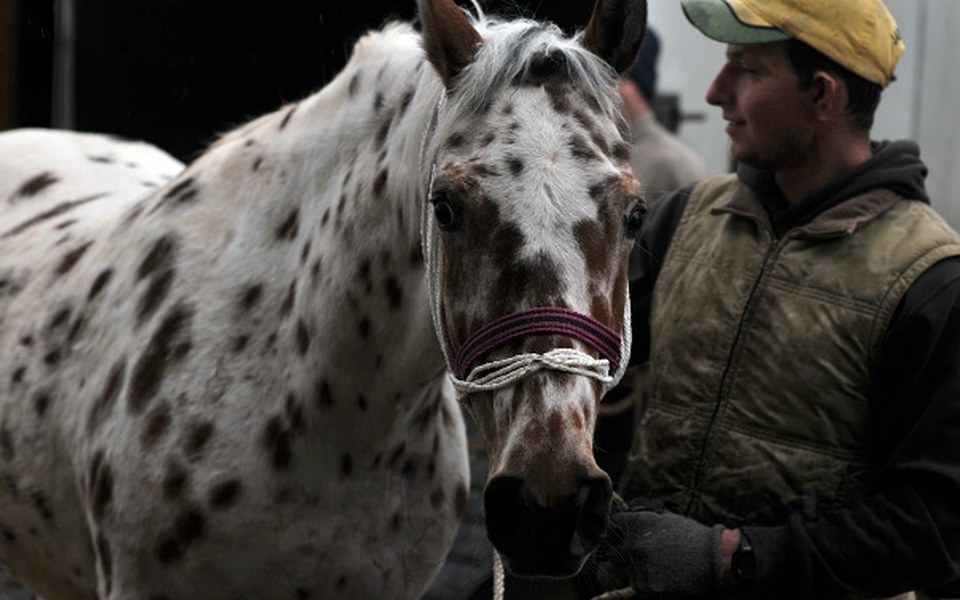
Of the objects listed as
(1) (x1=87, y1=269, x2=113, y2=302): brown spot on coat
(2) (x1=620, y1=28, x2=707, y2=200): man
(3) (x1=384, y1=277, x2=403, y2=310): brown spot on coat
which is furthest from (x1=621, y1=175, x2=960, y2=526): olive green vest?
(2) (x1=620, y1=28, x2=707, y2=200): man

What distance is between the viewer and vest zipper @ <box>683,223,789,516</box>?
9.29 ft

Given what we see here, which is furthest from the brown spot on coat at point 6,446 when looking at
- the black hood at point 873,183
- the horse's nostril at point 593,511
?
the black hood at point 873,183

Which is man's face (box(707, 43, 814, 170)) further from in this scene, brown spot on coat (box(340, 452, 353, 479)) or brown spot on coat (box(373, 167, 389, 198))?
brown spot on coat (box(340, 452, 353, 479))

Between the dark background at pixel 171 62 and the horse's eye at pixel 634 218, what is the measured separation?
329 centimetres

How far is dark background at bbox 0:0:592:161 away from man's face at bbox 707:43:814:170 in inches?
110

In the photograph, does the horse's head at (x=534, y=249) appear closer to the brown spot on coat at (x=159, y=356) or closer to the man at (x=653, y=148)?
the brown spot on coat at (x=159, y=356)

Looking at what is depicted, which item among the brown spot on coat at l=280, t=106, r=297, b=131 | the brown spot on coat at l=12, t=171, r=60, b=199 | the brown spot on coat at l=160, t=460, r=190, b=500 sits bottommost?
the brown spot on coat at l=160, t=460, r=190, b=500

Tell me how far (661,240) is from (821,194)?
0.42 metres

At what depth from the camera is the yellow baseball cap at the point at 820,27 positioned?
113 inches

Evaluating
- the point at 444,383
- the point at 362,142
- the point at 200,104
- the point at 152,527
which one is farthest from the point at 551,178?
the point at 200,104

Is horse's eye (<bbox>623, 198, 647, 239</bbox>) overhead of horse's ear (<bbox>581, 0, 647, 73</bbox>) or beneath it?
beneath

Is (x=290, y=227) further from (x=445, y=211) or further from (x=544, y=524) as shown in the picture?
(x=544, y=524)

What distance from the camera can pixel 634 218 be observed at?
2387 millimetres

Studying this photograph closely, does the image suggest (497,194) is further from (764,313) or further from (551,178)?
(764,313)
